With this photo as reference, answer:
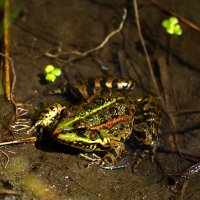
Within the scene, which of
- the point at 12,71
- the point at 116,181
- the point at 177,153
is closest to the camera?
the point at 116,181

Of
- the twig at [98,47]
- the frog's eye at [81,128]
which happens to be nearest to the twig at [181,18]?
the twig at [98,47]

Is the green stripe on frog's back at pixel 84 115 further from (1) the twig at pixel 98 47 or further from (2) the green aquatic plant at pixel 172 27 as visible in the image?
(2) the green aquatic plant at pixel 172 27

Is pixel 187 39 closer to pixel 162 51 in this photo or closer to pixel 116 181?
pixel 162 51

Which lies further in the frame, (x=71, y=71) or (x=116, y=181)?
(x=71, y=71)

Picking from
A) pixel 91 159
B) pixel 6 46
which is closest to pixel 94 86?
pixel 91 159

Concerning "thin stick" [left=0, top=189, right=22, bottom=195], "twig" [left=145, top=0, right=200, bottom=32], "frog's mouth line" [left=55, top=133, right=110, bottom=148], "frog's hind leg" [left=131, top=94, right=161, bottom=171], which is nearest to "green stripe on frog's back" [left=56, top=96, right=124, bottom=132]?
"frog's mouth line" [left=55, top=133, right=110, bottom=148]

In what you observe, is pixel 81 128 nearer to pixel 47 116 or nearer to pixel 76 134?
pixel 76 134

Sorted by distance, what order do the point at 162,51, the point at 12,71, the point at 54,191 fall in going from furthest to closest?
1. the point at 162,51
2. the point at 12,71
3. the point at 54,191

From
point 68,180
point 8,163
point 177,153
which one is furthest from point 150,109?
point 8,163
